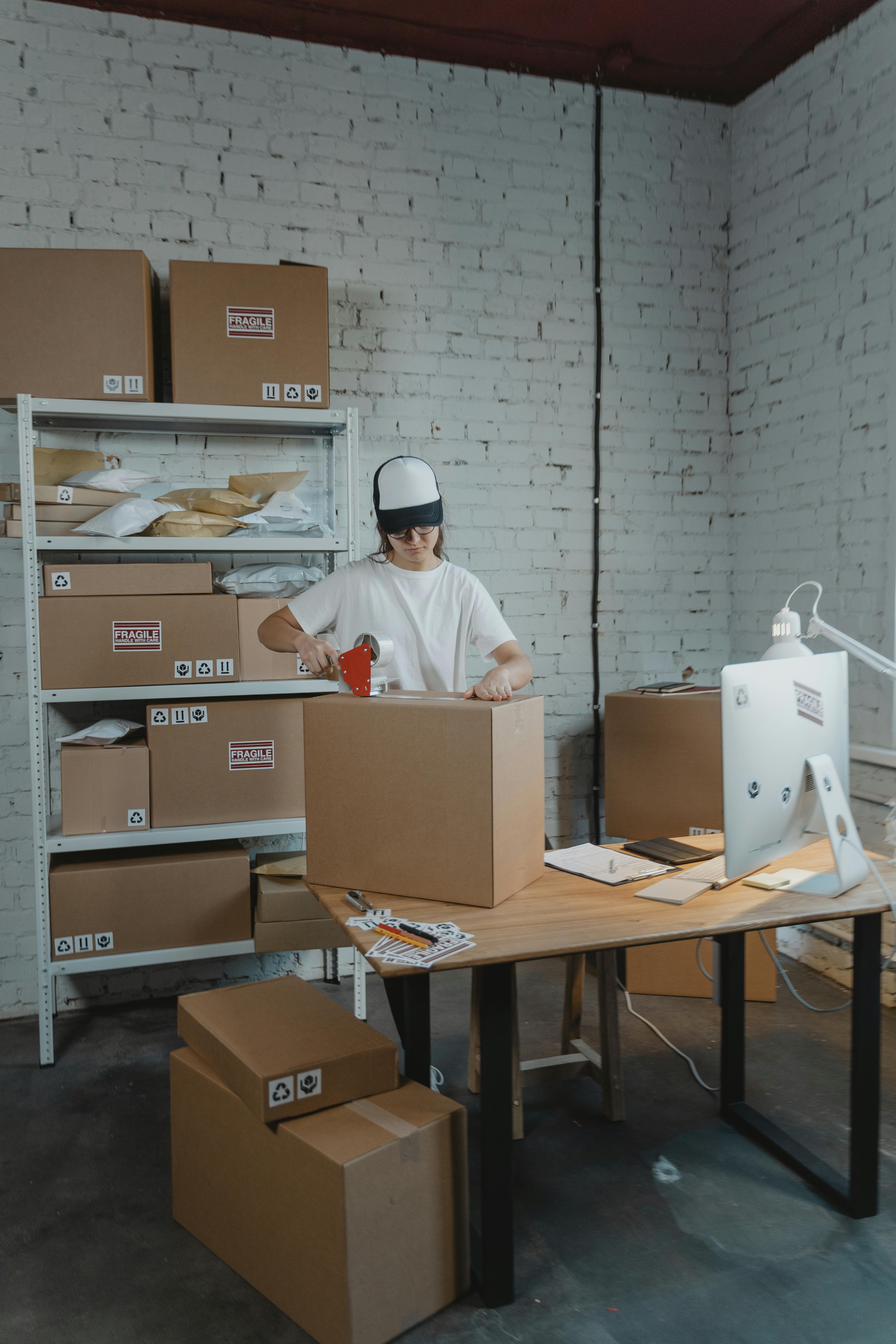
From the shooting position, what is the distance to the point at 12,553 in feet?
9.57

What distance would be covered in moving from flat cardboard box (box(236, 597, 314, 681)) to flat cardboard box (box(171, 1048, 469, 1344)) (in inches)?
49.8

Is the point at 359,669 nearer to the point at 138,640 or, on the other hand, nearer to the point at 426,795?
the point at 426,795

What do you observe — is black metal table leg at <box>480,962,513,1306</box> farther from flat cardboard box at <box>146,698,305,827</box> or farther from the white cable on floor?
flat cardboard box at <box>146,698,305,827</box>

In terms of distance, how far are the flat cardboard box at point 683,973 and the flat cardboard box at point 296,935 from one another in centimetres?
98

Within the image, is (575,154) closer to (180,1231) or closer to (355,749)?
(355,749)

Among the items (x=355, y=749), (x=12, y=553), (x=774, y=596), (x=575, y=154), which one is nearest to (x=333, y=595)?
(x=355, y=749)

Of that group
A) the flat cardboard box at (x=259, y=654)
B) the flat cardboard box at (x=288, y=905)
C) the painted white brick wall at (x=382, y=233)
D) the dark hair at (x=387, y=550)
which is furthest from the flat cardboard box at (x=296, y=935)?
the dark hair at (x=387, y=550)

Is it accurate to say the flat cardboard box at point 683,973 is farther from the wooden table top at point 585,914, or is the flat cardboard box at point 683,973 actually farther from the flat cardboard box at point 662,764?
the wooden table top at point 585,914

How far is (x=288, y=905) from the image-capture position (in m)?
2.79

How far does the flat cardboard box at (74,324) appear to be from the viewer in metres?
2.61

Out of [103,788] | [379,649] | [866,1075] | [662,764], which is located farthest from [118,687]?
[866,1075]

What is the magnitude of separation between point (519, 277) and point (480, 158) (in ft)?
1.40

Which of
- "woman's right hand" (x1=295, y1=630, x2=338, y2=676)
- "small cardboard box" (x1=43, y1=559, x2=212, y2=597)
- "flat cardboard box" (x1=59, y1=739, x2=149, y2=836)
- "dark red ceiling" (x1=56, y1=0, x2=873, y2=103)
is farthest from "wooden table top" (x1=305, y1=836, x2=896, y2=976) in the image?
"dark red ceiling" (x1=56, y1=0, x2=873, y2=103)

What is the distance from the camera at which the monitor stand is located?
5.88ft
